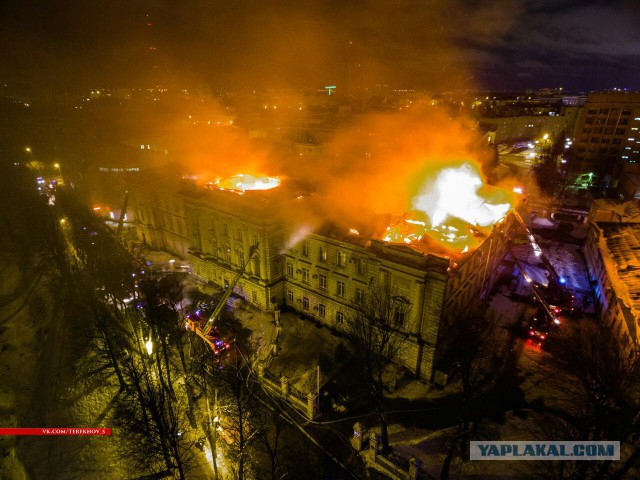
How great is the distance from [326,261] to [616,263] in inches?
1163

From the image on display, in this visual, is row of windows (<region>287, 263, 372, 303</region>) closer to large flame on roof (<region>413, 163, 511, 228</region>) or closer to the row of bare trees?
the row of bare trees

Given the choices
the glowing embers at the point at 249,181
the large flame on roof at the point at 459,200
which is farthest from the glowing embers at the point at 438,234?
the glowing embers at the point at 249,181

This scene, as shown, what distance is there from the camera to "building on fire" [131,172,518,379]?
2611cm

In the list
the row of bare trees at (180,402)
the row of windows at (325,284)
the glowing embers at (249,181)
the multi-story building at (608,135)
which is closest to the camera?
the row of bare trees at (180,402)

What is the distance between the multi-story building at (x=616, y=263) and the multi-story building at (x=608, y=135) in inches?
1525

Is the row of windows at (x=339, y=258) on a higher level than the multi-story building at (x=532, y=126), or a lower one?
lower

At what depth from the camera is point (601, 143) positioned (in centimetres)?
7538

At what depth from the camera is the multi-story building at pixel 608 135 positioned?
237ft

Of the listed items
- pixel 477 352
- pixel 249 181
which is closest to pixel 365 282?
pixel 477 352

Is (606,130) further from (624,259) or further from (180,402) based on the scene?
(180,402)

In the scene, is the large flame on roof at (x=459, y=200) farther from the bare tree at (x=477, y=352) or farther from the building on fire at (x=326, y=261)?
the bare tree at (x=477, y=352)

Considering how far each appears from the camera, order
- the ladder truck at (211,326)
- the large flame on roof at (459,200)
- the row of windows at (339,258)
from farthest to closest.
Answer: the large flame on roof at (459,200) → the row of windows at (339,258) → the ladder truck at (211,326)

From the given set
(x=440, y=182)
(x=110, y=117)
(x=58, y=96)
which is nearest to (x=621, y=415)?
(x=440, y=182)

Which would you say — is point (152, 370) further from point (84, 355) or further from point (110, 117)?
point (110, 117)
